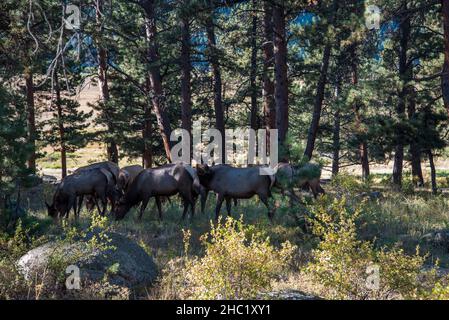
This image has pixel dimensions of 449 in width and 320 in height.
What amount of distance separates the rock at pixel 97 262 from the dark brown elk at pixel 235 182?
5.64 m

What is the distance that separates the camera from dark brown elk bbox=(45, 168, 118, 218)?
14445 mm

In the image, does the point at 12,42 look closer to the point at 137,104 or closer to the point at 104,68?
the point at 104,68

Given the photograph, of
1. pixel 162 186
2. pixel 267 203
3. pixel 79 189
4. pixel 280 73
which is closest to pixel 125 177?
pixel 79 189

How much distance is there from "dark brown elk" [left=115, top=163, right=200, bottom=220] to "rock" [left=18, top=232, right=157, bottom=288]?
6351 millimetres

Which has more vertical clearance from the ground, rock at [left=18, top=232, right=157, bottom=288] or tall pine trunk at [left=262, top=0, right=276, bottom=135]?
tall pine trunk at [left=262, top=0, right=276, bottom=135]

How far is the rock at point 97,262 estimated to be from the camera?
7.12 metres

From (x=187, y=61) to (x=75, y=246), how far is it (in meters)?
15.4

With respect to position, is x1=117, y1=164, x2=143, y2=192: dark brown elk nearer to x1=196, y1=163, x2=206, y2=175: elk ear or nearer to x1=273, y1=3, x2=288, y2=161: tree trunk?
x1=196, y1=163, x2=206, y2=175: elk ear

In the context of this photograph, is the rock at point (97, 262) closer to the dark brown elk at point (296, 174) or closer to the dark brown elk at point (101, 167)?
the dark brown elk at point (296, 174)

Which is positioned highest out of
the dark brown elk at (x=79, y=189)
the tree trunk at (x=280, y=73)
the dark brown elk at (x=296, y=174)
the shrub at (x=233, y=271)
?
the tree trunk at (x=280, y=73)

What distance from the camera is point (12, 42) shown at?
13305mm

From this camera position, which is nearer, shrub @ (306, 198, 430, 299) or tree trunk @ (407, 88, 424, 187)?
shrub @ (306, 198, 430, 299)

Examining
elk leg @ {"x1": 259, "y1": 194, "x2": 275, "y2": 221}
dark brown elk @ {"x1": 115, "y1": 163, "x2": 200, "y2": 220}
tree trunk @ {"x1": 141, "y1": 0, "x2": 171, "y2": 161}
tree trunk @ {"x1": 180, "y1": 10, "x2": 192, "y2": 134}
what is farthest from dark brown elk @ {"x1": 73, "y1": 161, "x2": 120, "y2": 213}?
tree trunk @ {"x1": 180, "y1": 10, "x2": 192, "y2": 134}

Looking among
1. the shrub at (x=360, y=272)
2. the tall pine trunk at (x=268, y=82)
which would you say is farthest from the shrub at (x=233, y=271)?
the tall pine trunk at (x=268, y=82)
